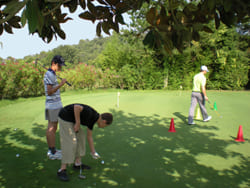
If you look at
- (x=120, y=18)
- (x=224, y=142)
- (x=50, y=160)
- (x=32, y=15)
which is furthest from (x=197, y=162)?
(x=32, y=15)

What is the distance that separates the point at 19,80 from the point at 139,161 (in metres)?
12.1

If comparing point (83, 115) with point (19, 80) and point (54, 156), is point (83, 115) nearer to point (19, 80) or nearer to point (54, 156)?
point (54, 156)

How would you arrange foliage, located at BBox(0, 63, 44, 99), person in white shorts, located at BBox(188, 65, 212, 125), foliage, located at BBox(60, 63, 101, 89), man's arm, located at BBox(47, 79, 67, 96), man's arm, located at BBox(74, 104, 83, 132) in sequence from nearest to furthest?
man's arm, located at BBox(74, 104, 83, 132) → man's arm, located at BBox(47, 79, 67, 96) → person in white shorts, located at BBox(188, 65, 212, 125) → foliage, located at BBox(0, 63, 44, 99) → foliage, located at BBox(60, 63, 101, 89)

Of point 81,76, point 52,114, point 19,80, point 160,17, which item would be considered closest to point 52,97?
point 52,114

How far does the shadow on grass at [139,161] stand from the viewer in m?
3.67

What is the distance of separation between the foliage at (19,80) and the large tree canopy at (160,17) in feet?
37.8

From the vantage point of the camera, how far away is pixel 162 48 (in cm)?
203

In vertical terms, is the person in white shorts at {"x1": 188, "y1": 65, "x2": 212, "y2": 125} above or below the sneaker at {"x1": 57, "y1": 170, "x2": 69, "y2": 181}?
above

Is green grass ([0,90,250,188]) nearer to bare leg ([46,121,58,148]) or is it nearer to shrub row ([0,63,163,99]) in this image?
bare leg ([46,121,58,148])

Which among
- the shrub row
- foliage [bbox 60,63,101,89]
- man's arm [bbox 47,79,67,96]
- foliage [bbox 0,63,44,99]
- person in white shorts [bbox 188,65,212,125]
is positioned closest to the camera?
man's arm [bbox 47,79,67,96]

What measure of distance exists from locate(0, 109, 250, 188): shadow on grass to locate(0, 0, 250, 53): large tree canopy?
8.08 ft

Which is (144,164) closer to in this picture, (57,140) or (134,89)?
(57,140)

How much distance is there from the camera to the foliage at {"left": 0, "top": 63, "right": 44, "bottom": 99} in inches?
512

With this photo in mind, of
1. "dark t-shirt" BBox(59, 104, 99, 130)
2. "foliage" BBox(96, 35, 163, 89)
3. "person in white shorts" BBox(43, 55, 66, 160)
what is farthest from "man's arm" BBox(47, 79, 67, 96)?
"foliage" BBox(96, 35, 163, 89)
